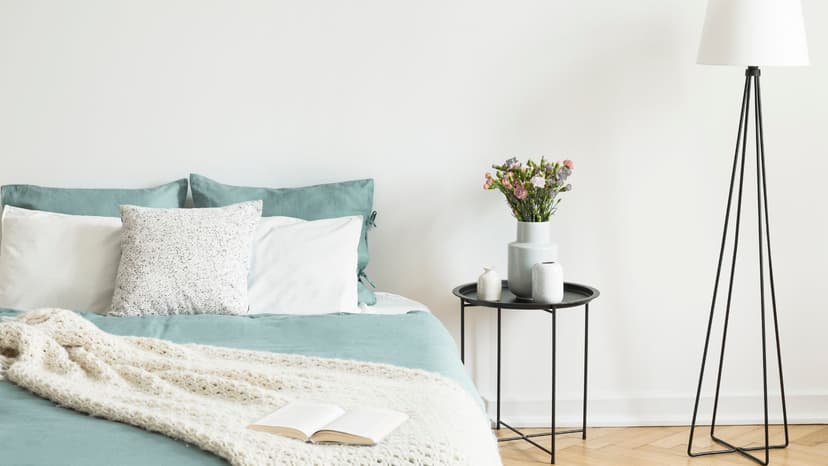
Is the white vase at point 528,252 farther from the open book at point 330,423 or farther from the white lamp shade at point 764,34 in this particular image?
the open book at point 330,423

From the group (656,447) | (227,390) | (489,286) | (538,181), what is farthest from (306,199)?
(656,447)

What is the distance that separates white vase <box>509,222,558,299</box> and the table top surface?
54 millimetres

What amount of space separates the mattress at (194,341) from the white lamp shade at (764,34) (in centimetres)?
136

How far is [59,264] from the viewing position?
3.06 meters

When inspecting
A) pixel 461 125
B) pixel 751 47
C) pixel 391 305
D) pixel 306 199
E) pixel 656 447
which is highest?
pixel 751 47

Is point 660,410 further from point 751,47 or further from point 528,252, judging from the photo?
point 751,47

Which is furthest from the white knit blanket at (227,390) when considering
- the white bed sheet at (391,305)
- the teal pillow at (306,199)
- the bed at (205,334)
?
the teal pillow at (306,199)

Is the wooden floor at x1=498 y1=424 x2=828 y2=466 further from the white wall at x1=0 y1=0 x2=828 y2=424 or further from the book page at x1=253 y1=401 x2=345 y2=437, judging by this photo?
the book page at x1=253 y1=401 x2=345 y2=437

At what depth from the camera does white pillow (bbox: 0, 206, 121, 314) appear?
3.04m

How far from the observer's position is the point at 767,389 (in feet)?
11.8

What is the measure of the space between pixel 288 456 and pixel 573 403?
7.10 ft

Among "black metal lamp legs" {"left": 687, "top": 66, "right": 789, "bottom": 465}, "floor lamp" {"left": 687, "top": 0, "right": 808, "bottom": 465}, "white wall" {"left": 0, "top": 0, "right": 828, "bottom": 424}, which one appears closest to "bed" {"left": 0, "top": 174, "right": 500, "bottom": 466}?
"white wall" {"left": 0, "top": 0, "right": 828, "bottom": 424}

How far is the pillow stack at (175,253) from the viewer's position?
288cm

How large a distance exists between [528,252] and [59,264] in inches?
63.1
